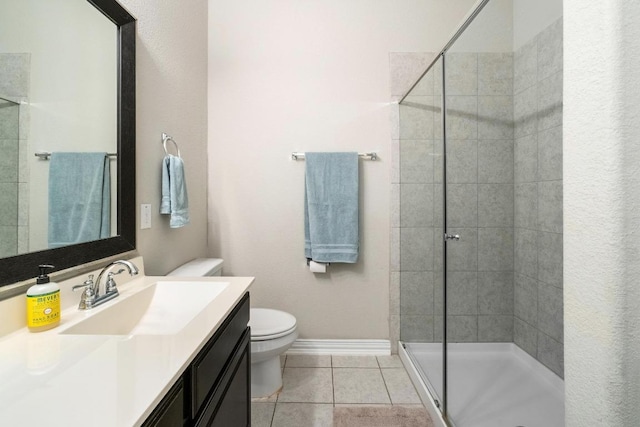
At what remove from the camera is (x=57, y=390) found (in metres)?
0.49

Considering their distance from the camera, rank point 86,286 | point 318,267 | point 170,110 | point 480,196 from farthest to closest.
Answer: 1. point 318,267
2. point 170,110
3. point 480,196
4. point 86,286

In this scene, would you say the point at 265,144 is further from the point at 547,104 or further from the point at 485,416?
the point at 485,416

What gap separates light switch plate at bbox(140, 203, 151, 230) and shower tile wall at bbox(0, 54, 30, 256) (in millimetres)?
504

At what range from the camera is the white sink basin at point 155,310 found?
900 millimetres

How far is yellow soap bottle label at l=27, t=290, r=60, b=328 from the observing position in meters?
0.75

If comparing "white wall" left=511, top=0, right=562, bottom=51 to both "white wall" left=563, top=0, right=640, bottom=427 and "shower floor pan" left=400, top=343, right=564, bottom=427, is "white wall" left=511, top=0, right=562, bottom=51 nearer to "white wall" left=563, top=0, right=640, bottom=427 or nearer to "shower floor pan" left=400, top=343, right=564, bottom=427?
"white wall" left=563, top=0, right=640, bottom=427

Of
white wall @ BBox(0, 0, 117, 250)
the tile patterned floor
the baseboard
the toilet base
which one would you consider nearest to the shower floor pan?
the tile patterned floor

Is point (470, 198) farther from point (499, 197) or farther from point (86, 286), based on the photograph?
point (86, 286)

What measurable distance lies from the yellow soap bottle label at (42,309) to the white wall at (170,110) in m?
0.54

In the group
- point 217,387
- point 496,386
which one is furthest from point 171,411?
point 496,386

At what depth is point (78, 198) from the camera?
1.01 metres

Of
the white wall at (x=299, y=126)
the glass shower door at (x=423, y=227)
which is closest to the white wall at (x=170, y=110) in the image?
the white wall at (x=299, y=126)

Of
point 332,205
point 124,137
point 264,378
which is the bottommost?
point 264,378

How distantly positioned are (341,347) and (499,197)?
1465 millimetres
